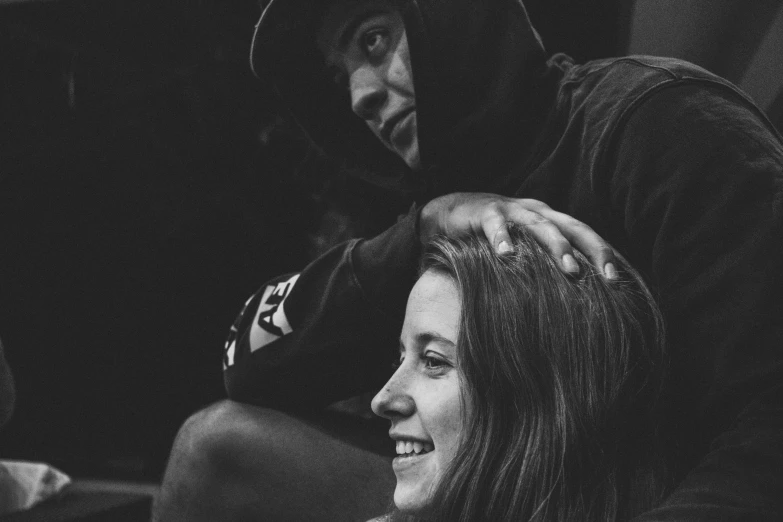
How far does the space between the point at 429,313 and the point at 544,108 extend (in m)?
0.53

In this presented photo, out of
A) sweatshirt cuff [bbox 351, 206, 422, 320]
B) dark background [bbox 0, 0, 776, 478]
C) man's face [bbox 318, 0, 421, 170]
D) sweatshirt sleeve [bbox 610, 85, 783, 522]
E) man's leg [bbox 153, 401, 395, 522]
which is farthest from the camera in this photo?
dark background [bbox 0, 0, 776, 478]

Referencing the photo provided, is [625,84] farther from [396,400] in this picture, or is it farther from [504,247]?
[396,400]

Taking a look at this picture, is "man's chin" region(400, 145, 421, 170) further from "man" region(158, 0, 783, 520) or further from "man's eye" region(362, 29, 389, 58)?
"man's eye" region(362, 29, 389, 58)

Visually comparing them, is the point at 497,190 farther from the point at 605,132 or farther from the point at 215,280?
the point at 215,280

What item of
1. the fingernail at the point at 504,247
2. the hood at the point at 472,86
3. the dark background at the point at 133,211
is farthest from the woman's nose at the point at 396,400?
the dark background at the point at 133,211

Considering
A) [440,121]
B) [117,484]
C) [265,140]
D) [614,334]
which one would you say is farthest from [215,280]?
[614,334]

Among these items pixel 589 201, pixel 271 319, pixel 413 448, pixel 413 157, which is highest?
pixel 589 201

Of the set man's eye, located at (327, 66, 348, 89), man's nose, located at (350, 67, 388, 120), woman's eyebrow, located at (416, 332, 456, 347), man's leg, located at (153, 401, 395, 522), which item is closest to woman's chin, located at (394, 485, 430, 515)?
woman's eyebrow, located at (416, 332, 456, 347)

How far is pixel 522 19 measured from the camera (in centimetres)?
154

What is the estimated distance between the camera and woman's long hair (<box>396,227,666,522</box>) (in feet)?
3.38

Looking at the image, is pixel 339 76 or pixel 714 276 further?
pixel 339 76

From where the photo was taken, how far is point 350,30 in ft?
5.56

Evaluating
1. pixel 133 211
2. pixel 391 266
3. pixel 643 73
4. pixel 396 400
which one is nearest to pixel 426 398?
pixel 396 400

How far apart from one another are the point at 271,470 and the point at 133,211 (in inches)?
49.2
